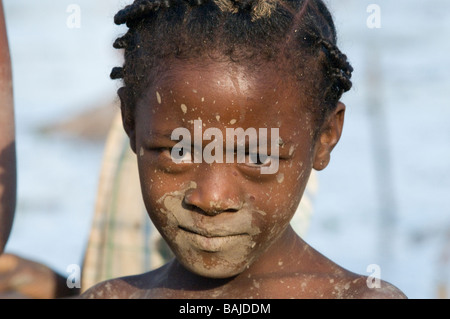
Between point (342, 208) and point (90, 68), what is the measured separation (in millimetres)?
3895

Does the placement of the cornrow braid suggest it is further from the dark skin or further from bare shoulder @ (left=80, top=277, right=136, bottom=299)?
bare shoulder @ (left=80, top=277, right=136, bottom=299)

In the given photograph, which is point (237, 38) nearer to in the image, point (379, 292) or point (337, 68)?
point (337, 68)

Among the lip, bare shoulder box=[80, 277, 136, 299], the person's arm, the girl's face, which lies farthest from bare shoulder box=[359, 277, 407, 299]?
the person's arm

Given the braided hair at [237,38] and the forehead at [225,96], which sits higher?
the braided hair at [237,38]

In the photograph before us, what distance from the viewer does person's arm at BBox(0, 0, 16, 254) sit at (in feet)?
8.97

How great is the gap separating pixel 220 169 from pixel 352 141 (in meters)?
4.28

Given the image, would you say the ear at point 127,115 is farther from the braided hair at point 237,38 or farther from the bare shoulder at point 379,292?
the bare shoulder at point 379,292

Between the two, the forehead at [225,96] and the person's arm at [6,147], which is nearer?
the forehead at [225,96]

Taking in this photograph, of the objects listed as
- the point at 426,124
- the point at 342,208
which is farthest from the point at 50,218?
the point at 426,124

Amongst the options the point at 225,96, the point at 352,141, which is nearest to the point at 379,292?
the point at 225,96

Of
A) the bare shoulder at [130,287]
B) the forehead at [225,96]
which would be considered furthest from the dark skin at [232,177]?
the bare shoulder at [130,287]

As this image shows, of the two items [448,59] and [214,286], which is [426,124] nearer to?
[448,59]

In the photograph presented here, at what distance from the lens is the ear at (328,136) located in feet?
7.20

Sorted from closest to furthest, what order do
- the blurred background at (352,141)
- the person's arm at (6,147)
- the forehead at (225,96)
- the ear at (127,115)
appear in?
the forehead at (225,96), the ear at (127,115), the person's arm at (6,147), the blurred background at (352,141)
